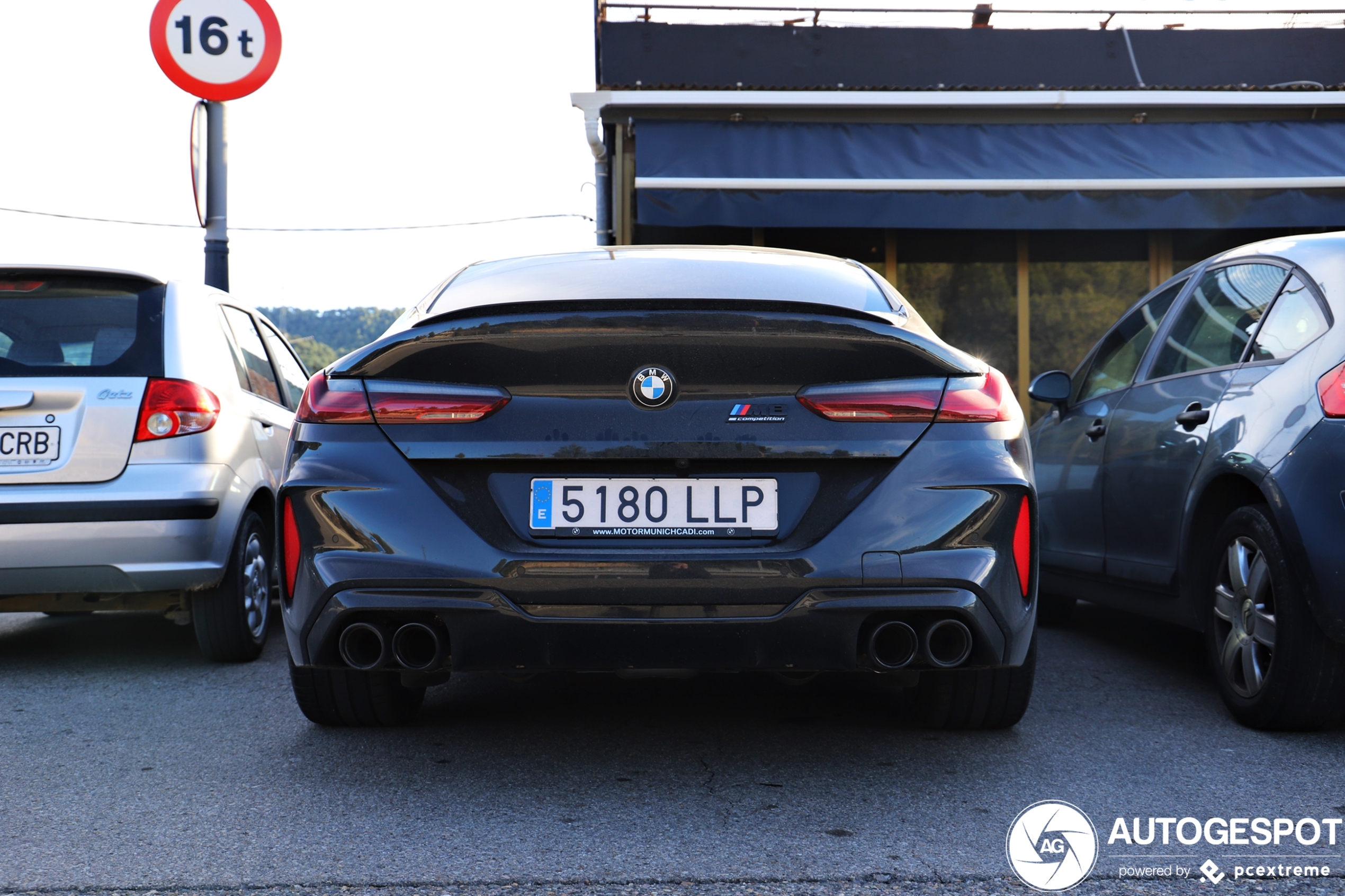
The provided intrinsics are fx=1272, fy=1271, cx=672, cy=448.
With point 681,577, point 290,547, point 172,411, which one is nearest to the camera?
point 681,577

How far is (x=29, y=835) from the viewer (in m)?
2.77

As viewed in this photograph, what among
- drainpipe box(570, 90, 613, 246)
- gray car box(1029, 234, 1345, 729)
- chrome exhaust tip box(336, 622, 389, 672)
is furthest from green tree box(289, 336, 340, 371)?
chrome exhaust tip box(336, 622, 389, 672)

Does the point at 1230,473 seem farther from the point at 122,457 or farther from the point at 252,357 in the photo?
the point at 252,357

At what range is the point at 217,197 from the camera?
7672 mm

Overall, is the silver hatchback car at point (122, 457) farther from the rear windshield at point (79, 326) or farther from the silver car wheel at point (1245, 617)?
the silver car wheel at point (1245, 617)

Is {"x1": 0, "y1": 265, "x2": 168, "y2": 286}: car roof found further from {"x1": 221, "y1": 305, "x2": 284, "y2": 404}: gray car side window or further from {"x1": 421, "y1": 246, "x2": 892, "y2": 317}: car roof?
{"x1": 421, "y1": 246, "x2": 892, "y2": 317}: car roof

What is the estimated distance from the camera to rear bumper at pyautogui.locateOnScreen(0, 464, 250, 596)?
4.38 m

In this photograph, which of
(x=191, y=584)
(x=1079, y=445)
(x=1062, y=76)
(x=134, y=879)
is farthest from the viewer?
(x=1062, y=76)

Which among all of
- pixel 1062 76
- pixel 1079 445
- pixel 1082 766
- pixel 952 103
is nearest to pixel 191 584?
pixel 1082 766

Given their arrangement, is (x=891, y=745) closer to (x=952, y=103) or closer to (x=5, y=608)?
(x=5, y=608)

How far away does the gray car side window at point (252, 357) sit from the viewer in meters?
5.36

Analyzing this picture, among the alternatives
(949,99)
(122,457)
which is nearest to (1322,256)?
(122,457)

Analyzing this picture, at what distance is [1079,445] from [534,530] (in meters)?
2.94

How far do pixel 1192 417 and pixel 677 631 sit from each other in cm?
213
